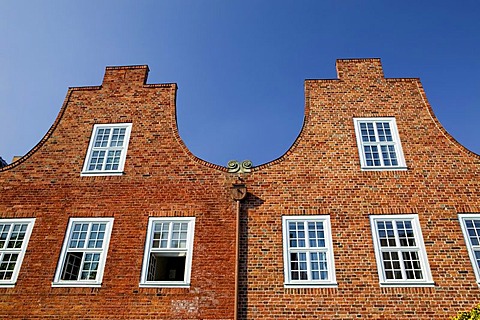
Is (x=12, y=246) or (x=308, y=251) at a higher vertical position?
(x=12, y=246)

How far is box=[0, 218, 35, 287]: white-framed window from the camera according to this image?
38.8 feet

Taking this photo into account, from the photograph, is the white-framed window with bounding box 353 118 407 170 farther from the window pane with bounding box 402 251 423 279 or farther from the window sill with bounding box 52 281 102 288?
the window sill with bounding box 52 281 102 288

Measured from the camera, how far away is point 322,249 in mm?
11688

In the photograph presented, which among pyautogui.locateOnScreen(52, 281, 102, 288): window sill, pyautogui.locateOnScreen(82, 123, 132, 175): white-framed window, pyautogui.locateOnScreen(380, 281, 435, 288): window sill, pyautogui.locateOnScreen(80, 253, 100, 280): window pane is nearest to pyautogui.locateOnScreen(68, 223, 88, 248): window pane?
pyautogui.locateOnScreen(80, 253, 100, 280): window pane

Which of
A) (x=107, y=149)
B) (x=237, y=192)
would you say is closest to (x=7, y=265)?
(x=107, y=149)

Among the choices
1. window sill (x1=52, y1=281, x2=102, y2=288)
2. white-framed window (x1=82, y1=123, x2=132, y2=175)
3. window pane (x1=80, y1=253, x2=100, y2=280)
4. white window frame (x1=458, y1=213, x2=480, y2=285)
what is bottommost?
window sill (x1=52, y1=281, x2=102, y2=288)

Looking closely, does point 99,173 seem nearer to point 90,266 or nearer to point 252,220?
point 90,266

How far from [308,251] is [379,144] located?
458 centimetres

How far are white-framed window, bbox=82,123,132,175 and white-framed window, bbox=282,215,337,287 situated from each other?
589cm

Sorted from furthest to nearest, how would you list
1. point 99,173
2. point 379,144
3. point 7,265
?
point 379,144, point 99,173, point 7,265

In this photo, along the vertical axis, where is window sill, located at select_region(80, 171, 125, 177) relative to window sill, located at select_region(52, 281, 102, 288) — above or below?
above

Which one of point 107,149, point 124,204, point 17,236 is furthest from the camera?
point 107,149

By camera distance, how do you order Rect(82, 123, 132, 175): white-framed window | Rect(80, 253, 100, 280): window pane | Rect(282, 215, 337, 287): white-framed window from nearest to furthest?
Rect(282, 215, 337, 287): white-framed window → Rect(80, 253, 100, 280): window pane → Rect(82, 123, 132, 175): white-framed window

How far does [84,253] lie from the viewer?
12.1 meters
